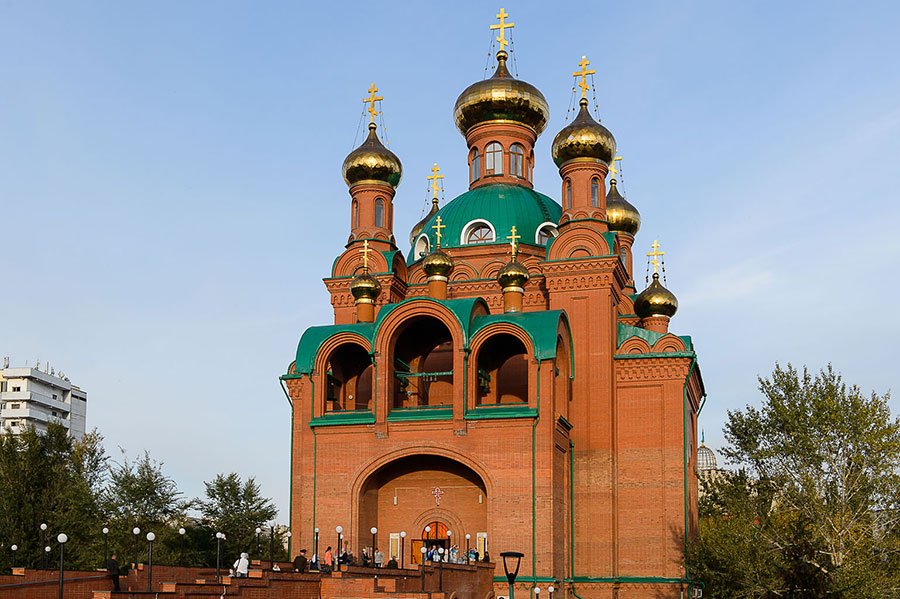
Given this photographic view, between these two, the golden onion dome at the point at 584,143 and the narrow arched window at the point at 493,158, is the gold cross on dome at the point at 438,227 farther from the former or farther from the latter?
the golden onion dome at the point at 584,143

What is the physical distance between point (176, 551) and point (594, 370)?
1457 centimetres

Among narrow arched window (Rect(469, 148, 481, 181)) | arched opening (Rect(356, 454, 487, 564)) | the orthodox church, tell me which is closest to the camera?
the orthodox church

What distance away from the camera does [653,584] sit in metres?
26.4

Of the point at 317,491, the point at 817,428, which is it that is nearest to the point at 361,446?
the point at 317,491

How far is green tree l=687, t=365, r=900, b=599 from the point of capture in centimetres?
2088

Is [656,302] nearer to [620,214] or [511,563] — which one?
[620,214]

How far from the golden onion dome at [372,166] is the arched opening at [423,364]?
232 inches

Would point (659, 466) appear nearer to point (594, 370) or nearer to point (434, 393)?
point (594, 370)

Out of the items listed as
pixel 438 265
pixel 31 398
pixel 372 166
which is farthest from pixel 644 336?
pixel 31 398

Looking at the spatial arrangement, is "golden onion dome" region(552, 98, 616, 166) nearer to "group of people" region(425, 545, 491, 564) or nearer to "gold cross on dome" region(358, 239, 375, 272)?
"gold cross on dome" region(358, 239, 375, 272)

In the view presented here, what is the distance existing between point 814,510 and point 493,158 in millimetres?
15596

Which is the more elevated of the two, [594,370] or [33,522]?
[594,370]

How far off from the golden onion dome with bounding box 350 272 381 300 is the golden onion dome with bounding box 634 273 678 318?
27.8 ft

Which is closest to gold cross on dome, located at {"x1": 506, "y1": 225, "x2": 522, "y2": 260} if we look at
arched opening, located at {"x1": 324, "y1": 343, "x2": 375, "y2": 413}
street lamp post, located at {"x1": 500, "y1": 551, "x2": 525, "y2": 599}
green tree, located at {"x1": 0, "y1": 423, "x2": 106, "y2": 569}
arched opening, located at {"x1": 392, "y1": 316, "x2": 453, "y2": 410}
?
arched opening, located at {"x1": 392, "y1": 316, "x2": 453, "y2": 410}
